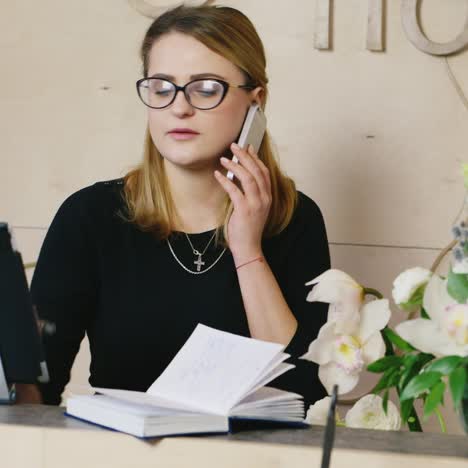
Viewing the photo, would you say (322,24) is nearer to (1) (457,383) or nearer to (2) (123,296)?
(2) (123,296)

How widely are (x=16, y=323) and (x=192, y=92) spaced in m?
0.75

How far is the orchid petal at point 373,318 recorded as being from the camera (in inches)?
37.1

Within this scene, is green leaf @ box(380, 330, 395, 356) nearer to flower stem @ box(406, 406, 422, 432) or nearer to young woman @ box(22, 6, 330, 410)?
flower stem @ box(406, 406, 422, 432)

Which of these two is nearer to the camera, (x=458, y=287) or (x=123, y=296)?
(x=458, y=287)

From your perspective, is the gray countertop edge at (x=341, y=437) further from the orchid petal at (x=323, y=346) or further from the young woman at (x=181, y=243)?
the young woman at (x=181, y=243)

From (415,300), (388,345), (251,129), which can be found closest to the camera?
(415,300)

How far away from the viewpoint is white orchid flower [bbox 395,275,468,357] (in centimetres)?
82

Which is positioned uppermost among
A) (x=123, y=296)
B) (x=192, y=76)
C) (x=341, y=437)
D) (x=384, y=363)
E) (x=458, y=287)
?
(x=192, y=76)

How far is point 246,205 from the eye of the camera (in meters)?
1.77

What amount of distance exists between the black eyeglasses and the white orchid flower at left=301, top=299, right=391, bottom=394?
0.86m

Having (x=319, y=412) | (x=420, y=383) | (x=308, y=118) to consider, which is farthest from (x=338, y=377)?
(x=308, y=118)

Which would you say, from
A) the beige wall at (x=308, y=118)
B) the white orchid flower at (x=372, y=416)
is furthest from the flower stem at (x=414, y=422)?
the beige wall at (x=308, y=118)

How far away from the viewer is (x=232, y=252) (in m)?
1.80

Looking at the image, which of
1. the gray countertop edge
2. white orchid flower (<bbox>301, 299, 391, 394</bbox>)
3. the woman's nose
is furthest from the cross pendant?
white orchid flower (<bbox>301, 299, 391, 394</bbox>)
